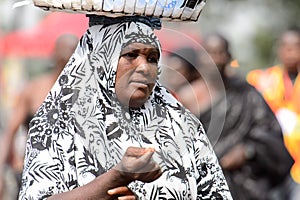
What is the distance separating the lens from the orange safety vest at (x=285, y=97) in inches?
400

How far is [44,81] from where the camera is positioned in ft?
32.5

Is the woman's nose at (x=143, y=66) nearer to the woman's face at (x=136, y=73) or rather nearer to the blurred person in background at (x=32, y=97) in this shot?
the woman's face at (x=136, y=73)

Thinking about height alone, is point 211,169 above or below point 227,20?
above

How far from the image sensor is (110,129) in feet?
16.9

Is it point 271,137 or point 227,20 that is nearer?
point 271,137

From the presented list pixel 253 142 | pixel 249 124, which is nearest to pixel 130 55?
pixel 249 124

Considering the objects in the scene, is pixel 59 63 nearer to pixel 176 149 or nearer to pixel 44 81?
pixel 44 81

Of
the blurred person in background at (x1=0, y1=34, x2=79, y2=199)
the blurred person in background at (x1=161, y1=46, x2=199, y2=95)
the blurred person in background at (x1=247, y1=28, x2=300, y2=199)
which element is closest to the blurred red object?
the blurred person in background at (x1=247, y1=28, x2=300, y2=199)

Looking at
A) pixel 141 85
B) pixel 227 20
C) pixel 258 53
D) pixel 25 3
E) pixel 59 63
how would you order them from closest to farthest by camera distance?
1. pixel 141 85
2. pixel 25 3
3. pixel 59 63
4. pixel 227 20
5. pixel 258 53

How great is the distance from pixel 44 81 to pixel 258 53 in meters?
18.2

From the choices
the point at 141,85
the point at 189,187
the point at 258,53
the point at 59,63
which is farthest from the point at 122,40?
the point at 258,53

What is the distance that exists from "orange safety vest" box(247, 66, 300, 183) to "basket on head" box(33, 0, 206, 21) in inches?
191

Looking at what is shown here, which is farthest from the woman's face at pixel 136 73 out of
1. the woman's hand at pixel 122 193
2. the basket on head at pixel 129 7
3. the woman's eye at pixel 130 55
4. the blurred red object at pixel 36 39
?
the blurred red object at pixel 36 39

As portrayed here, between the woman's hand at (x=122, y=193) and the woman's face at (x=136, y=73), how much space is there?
40 cm
